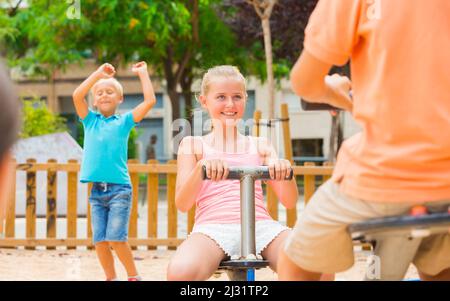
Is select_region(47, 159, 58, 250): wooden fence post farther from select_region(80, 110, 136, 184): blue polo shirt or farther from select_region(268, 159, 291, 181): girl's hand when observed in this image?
select_region(268, 159, 291, 181): girl's hand

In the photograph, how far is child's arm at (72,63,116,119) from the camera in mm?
4180

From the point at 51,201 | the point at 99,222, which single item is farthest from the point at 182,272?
the point at 51,201

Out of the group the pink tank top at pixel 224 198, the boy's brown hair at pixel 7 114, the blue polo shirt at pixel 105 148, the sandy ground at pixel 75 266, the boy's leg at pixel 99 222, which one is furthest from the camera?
the sandy ground at pixel 75 266

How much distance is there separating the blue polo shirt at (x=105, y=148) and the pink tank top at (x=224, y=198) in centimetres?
202

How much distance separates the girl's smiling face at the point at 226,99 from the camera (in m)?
2.85

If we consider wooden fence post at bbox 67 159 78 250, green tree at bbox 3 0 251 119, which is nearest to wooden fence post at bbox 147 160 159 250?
wooden fence post at bbox 67 159 78 250

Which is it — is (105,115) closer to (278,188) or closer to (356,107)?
(278,188)

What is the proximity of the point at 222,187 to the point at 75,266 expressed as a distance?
15.0ft

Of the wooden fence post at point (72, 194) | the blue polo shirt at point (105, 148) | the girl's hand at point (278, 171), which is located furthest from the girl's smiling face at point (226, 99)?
the wooden fence post at point (72, 194)

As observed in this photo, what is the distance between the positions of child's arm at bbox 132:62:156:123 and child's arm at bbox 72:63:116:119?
0.14 metres

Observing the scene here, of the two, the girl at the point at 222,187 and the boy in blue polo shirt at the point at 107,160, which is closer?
the girl at the point at 222,187

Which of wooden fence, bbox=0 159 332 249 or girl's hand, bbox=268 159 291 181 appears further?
wooden fence, bbox=0 159 332 249

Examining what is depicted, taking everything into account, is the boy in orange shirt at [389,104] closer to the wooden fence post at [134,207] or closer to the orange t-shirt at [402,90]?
the orange t-shirt at [402,90]

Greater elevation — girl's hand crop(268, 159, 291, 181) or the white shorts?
girl's hand crop(268, 159, 291, 181)
